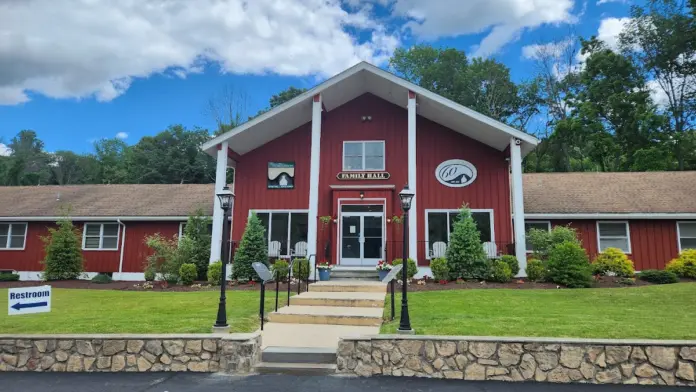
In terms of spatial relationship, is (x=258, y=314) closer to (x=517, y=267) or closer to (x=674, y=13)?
(x=517, y=267)

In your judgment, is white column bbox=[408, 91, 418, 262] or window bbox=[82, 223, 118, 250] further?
window bbox=[82, 223, 118, 250]

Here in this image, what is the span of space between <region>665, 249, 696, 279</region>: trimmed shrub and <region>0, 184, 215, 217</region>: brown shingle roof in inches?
687

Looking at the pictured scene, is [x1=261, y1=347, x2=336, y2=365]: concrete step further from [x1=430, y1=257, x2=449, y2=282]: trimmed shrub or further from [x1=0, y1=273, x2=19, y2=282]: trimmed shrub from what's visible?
[x1=0, y1=273, x2=19, y2=282]: trimmed shrub

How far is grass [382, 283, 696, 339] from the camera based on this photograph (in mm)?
6898

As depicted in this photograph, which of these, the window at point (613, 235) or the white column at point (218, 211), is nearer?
the white column at point (218, 211)

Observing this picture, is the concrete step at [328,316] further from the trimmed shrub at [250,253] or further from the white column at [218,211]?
the white column at [218,211]

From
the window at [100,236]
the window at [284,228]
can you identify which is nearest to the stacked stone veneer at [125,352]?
the window at [284,228]

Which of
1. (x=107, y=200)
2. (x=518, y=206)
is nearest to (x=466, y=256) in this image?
(x=518, y=206)

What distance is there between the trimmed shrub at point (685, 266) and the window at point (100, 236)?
69.9 feet

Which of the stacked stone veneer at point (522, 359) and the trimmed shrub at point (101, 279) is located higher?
the trimmed shrub at point (101, 279)

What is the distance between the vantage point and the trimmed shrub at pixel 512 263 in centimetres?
1396

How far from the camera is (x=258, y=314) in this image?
9.05 m

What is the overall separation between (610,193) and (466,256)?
8.68 m

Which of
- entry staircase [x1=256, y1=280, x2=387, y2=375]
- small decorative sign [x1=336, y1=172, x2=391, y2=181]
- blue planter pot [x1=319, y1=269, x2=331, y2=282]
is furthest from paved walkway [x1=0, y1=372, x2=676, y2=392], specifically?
small decorative sign [x1=336, y1=172, x2=391, y2=181]
